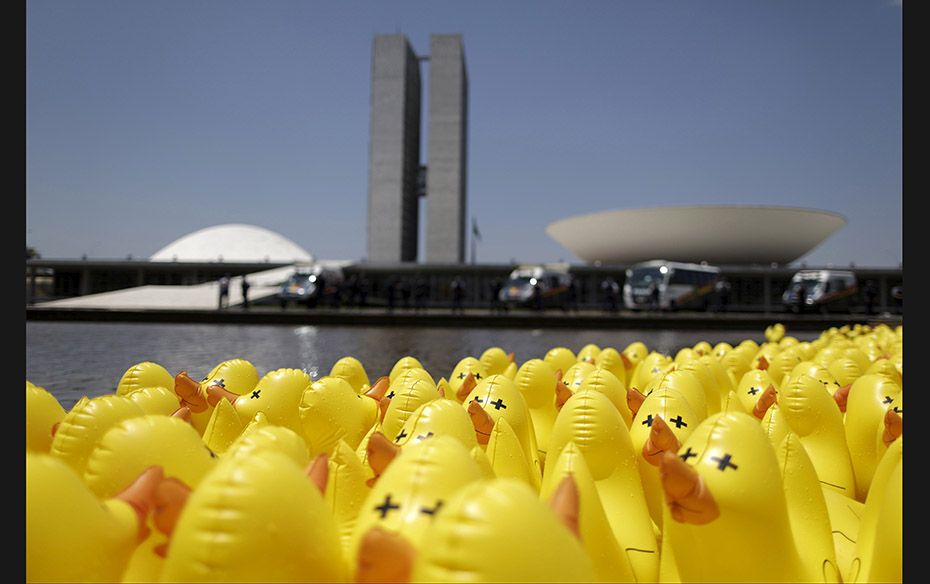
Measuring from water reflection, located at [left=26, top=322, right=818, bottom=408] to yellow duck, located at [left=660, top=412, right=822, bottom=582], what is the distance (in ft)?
18.7

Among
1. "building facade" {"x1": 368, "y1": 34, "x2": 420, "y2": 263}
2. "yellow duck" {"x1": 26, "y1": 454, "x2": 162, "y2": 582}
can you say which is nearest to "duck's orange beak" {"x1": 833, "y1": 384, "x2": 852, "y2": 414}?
"yellow duck" {"x1": 26, "y1": 454, "x2": 162, "y2": 582}

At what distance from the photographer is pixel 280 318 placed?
1842cm

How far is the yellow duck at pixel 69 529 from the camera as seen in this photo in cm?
180

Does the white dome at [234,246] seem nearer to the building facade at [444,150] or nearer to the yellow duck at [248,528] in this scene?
the building facade at [444,150]

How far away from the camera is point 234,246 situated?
2697 inches

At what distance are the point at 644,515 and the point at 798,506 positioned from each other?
0.58 metres

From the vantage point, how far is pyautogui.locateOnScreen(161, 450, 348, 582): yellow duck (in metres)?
1.66

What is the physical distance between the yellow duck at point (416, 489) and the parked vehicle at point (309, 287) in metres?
22.1

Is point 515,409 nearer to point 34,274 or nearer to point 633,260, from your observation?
point 34,274

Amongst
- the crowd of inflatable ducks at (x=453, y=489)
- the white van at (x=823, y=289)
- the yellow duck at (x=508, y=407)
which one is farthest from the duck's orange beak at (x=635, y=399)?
the white van at (x=823, y=289)

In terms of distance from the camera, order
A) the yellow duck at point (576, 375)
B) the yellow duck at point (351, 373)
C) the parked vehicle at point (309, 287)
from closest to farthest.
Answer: the yellow duck at point (576, 375)
the yellow duck at point (351, 373)
the parked vehicle at point (309, 287)

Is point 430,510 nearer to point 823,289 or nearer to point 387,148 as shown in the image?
point 823,289

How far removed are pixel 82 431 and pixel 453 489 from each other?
1500 millimetres

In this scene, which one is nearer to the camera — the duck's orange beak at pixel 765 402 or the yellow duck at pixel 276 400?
the duck's orange beak at pixel 765 402
